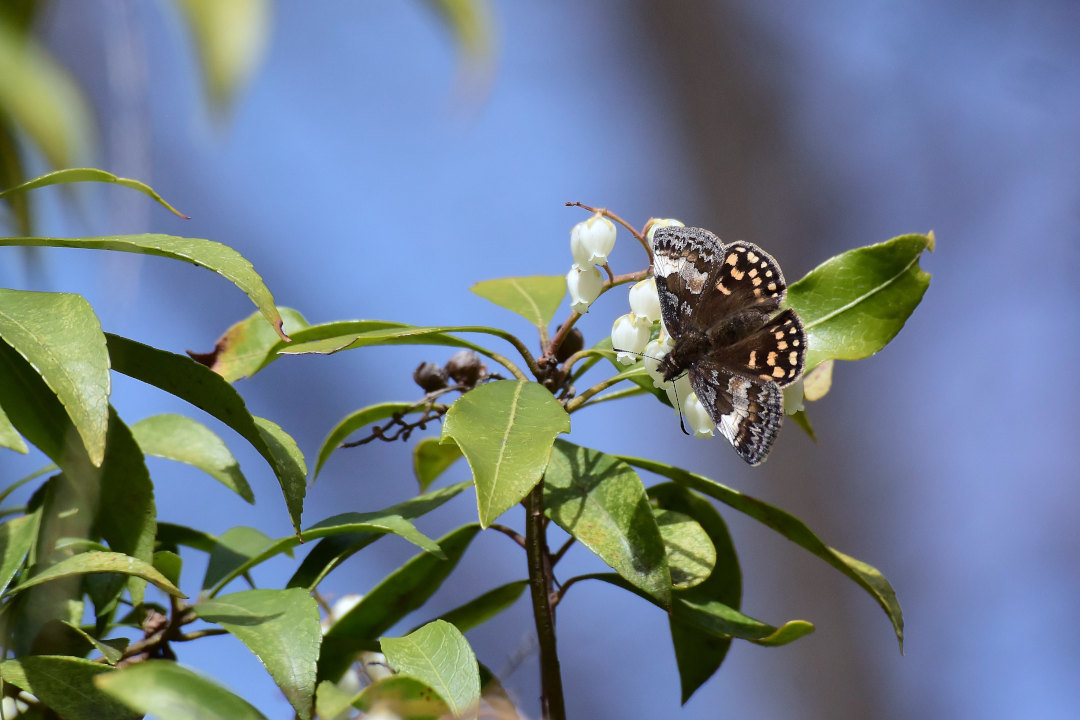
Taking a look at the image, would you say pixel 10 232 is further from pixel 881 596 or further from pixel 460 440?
pixel 881 596

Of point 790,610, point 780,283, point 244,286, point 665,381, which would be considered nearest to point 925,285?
point 780,283

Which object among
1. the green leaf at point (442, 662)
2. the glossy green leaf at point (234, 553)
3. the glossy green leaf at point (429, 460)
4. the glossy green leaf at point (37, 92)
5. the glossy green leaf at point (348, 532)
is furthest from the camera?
the glossy green leaf at point (429, 460)

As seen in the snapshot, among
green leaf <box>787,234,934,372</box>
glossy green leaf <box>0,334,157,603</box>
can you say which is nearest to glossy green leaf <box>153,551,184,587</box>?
glossy green leaf <box>0,334,157,603</box>

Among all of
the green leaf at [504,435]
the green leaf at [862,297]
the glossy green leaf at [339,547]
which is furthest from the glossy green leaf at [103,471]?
the green leaf at [862,297]

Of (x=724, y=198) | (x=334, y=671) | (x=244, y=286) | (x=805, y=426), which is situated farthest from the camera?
(x=724, y=198)

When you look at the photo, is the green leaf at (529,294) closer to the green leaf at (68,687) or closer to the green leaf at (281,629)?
the green leaf at (281,629)

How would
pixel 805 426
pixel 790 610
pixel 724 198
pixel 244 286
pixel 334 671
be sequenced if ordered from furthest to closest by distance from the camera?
pixel 724 198, pixel 790 610, pixel 805 426, pixel 334 671, pixel 244 286
